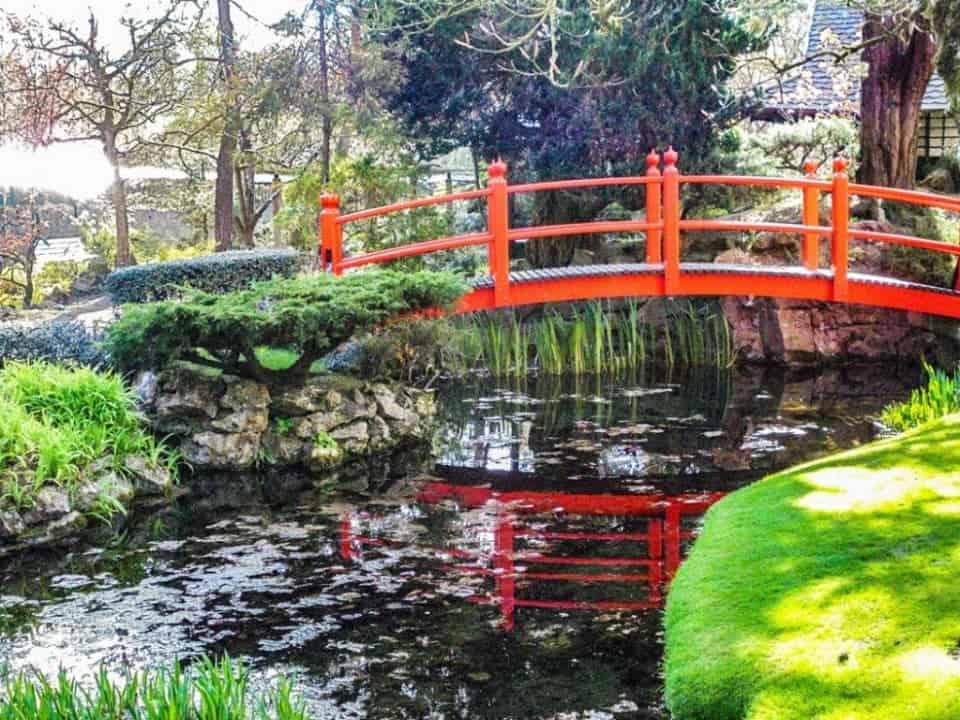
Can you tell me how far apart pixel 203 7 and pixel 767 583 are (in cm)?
1319

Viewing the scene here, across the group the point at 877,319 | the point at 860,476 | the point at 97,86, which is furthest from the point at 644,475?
the point at 97,86

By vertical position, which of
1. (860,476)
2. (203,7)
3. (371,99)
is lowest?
(860,476)

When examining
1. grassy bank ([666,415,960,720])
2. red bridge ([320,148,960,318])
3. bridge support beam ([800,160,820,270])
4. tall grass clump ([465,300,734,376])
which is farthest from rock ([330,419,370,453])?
bridge support beam ([800,160,820,270])

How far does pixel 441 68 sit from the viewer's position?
13.8 m

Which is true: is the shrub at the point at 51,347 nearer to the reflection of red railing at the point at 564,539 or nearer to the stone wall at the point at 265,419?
the stone wall at the point at 265,419

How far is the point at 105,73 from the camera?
1569 cm

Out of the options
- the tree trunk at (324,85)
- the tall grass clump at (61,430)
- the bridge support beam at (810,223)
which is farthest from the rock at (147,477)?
the tree trunk at (324,85)

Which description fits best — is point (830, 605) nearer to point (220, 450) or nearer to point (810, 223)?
point (220, 450)

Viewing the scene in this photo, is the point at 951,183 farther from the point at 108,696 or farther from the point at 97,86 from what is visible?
the point at 108,696

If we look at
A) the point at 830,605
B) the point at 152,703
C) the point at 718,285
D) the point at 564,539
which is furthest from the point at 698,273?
the point at 152,703

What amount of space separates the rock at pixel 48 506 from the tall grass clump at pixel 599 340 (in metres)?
5.91

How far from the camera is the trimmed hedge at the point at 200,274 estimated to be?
10750 millimetres

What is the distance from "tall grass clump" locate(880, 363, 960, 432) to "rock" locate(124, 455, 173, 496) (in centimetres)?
545

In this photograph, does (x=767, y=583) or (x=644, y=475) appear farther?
(x=644, y=475)
